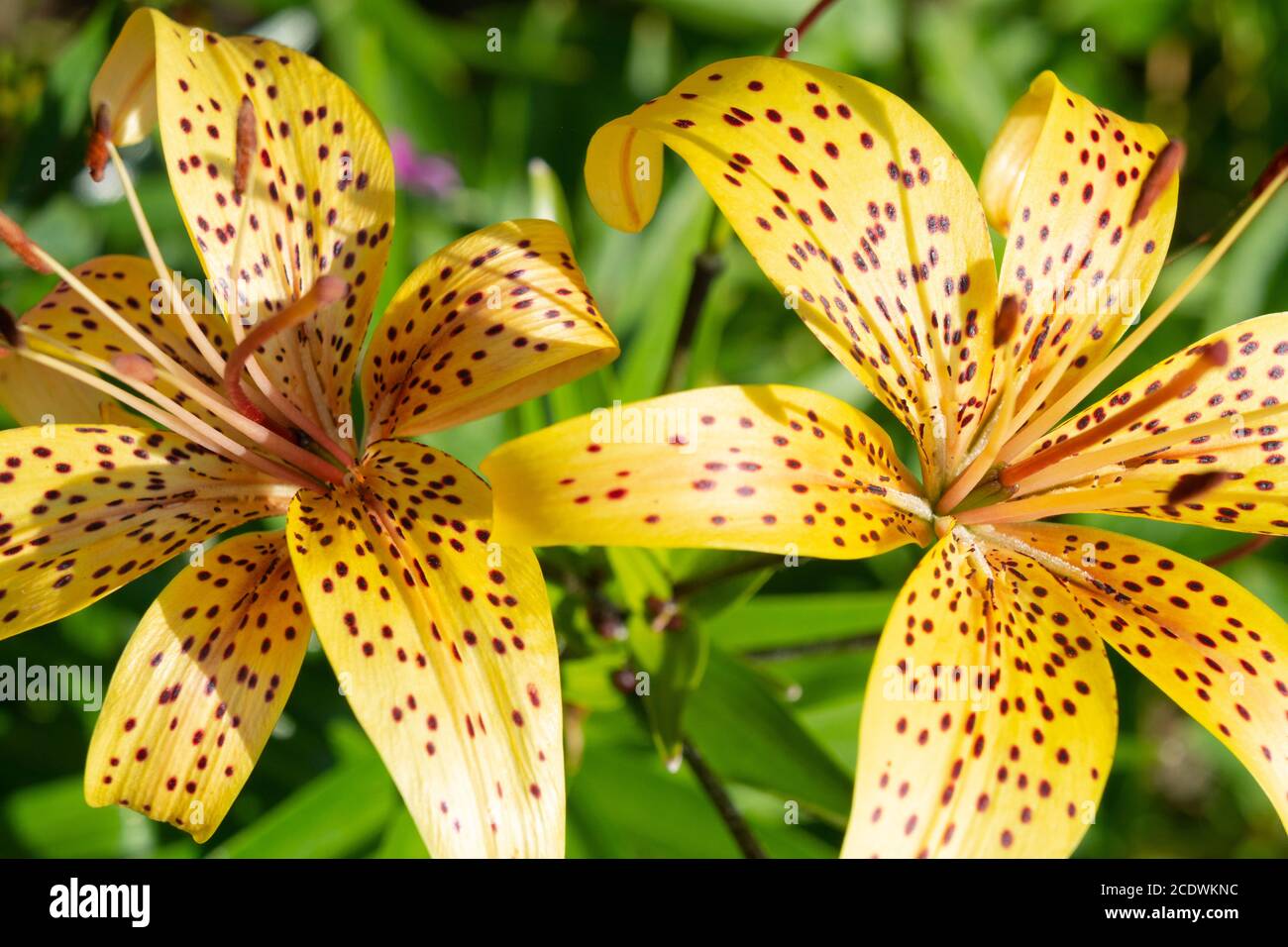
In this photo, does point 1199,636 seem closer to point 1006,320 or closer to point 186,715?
point 1006,320

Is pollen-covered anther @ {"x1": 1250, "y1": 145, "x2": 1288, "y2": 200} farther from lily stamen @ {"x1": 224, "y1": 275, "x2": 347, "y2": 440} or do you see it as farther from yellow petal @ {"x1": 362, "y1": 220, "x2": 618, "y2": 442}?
lily stamen @ {"x1": 224, "y1": 275, "x2": 347, "y2": 440}

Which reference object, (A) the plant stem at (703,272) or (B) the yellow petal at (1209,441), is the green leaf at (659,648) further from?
(B) the yellow petal at (1209,441)

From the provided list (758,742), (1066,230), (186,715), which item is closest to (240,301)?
(186,715)

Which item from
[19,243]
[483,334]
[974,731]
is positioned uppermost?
[19,243]

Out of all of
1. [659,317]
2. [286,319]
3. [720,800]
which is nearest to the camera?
[286,319]

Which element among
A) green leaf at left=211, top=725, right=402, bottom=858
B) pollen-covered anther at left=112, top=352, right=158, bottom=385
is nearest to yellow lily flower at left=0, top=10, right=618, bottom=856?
pollen-covered anther at left=112, top=352, right=158, bottom=385
